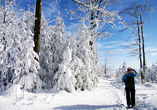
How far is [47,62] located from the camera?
6.94 meters

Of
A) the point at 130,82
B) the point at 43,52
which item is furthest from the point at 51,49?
the point at 130,82

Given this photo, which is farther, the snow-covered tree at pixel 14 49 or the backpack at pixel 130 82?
the snow-covered tree at pixel 14 49

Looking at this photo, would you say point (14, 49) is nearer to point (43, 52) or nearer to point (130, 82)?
point (43, 52)

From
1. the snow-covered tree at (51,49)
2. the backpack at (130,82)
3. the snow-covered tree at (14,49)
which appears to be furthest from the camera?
the snow-covered tree at (51,49)

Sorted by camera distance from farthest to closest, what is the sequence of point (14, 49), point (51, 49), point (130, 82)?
point (51, 49) < point (14, 49) < point (130, 82)

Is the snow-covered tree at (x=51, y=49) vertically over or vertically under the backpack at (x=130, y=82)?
over

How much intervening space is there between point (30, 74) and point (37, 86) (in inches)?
29.5

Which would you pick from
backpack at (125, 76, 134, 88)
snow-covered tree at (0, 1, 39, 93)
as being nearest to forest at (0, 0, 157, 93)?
snow-covered tree at (0, 1, 39, 93)

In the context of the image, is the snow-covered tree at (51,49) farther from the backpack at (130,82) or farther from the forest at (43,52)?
the backpack at (130,82)

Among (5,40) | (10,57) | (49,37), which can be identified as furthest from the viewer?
(49,37)

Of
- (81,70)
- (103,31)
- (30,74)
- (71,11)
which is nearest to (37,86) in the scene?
(30,74)

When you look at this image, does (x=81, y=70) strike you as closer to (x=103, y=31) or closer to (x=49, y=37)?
(x=49, y=37)

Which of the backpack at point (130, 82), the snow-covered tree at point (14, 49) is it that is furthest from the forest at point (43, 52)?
the backpack at point (130, 82)

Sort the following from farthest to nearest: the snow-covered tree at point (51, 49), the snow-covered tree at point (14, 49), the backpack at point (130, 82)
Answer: the snow-covered tree at point (51, 49), the snow-covered tree at point (14, 49), the backpack at point (130, 82)
